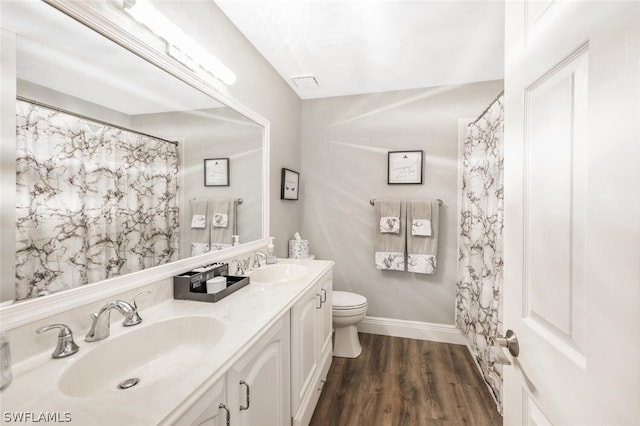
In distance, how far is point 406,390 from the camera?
1971 millimetres

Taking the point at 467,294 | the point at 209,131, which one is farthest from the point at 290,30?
the point at 467,294

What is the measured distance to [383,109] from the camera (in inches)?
111

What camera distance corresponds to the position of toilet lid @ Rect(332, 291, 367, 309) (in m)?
2.35

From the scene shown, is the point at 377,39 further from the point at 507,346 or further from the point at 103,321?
the point at 103,321

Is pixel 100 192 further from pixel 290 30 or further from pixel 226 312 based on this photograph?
pixel 290 30

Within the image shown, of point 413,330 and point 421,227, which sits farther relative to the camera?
point 413,330

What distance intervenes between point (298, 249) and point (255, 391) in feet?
5.50

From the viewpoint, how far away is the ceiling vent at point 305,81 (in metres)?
2.53

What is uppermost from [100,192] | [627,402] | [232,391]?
[100,192]

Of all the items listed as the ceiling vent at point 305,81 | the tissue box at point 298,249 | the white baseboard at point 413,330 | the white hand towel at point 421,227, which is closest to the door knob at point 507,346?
the white hand towel at point 421,227

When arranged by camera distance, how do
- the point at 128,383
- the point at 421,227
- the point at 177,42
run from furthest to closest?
the point at 421,227 < the point at 177,42 < the point at 128,383

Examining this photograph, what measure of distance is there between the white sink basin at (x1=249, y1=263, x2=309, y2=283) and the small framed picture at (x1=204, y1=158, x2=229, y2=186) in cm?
64

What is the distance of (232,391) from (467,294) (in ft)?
7.19

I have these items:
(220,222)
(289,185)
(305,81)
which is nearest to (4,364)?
(220,222)
